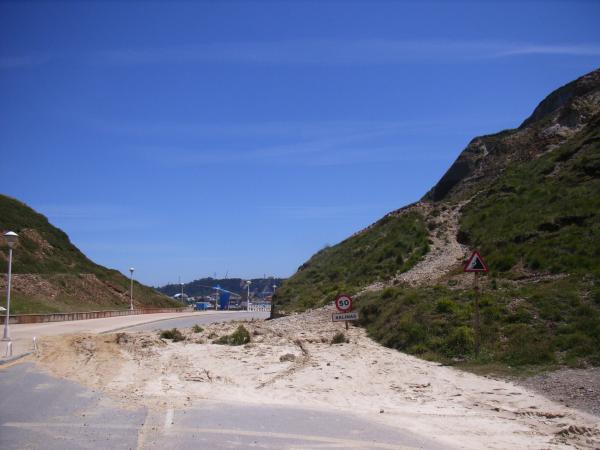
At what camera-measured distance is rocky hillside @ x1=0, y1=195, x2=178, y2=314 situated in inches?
2645

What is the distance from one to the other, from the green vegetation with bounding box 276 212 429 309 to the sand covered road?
13.8 metres

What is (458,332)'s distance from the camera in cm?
1791

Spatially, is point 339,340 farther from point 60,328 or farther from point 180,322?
point 180,322

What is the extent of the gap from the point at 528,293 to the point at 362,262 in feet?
73.3

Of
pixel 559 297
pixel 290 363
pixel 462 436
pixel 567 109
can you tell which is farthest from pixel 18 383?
pixel 567 109

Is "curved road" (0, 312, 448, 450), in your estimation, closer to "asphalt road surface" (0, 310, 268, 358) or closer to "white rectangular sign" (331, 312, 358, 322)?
"asphalt road surface" (0, 310, 268, 358)

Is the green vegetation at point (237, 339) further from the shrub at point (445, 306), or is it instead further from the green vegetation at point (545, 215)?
the green vegetation at point (545, 215)

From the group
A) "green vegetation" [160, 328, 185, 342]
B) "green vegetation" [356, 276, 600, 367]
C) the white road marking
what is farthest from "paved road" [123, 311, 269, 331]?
the white road marking

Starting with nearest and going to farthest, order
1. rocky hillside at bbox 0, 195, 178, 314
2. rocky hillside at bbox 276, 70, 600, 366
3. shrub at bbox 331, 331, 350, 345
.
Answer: rocky hillside at bbox 276, 70, 600, 366
shrub at bbox 331, 331, 350, 345
rocky hillside at bbox 0, 195, 178, 314

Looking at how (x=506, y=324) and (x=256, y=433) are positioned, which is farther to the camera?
(x=506, y=324)

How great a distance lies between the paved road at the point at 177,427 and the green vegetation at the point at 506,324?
269 inches

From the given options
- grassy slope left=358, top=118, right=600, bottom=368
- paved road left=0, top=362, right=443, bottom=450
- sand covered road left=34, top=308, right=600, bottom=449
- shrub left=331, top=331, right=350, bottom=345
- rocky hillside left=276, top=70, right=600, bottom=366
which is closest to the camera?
paved road left=0, top=362, right=443, bottom=450

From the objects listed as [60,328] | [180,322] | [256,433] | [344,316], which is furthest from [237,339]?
[180,322]

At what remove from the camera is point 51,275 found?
76562mm
